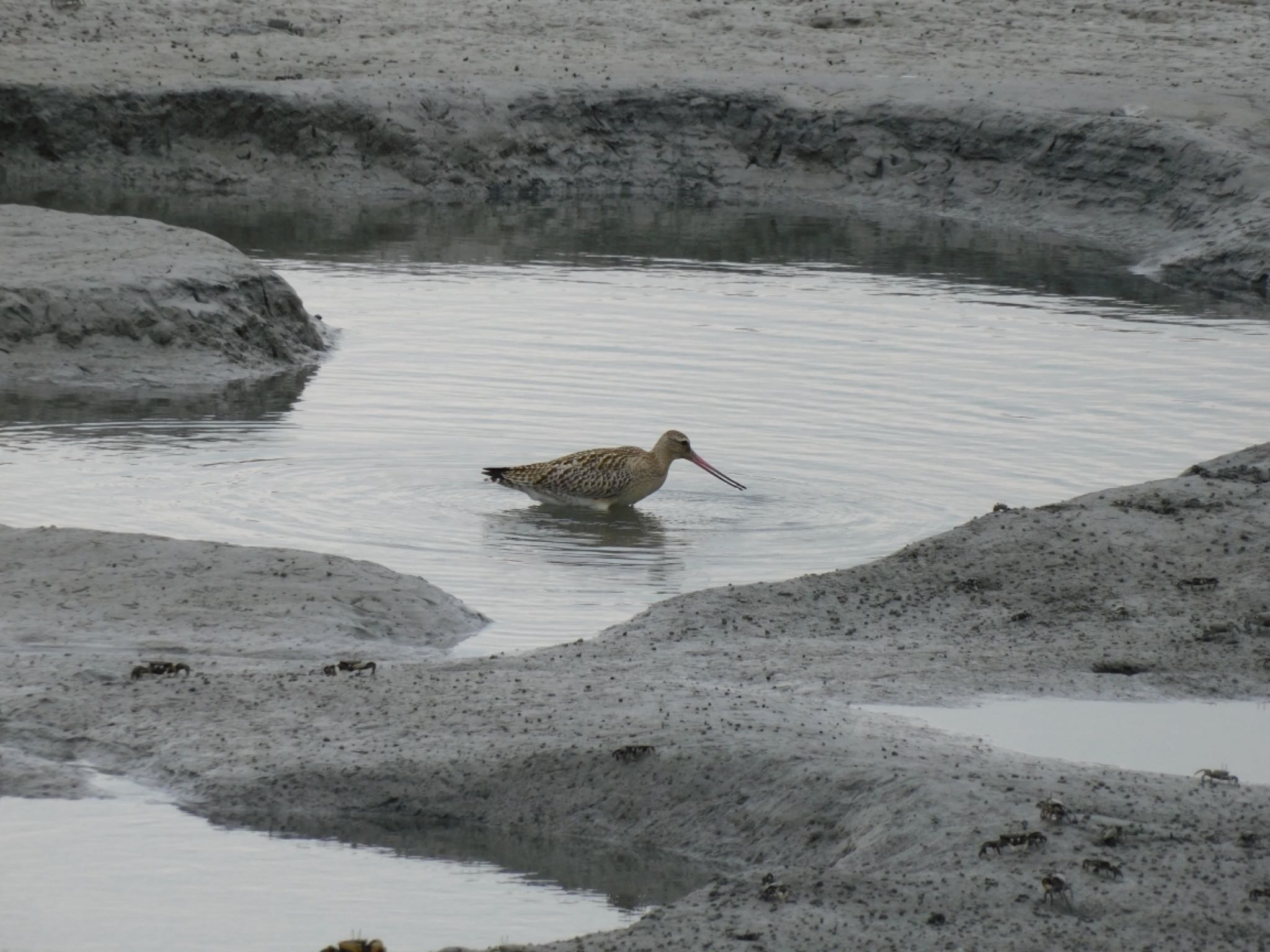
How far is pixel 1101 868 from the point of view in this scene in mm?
5090

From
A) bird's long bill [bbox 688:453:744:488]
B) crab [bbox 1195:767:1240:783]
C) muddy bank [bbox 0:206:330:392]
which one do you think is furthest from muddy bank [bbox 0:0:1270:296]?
crab [bbox 1195:767:1240:783]

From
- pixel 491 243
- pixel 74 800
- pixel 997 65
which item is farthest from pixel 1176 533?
pixel 997 65

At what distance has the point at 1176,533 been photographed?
849 centimetres

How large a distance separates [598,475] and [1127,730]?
4.14 meters

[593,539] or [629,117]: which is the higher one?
[629,117]

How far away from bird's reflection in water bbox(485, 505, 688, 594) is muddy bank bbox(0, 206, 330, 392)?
359cm

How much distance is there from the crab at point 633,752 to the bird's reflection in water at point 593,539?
2800 millimetres

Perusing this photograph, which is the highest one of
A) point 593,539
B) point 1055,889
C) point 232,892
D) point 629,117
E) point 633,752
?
point 629,117

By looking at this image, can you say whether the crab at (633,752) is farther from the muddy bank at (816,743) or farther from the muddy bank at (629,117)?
the muddy bank at (629,117)

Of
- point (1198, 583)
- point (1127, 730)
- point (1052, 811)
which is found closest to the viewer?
point (1052, 811)

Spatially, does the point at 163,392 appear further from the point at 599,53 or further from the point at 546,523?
the point at 599,53

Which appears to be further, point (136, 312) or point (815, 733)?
point (136, 312)

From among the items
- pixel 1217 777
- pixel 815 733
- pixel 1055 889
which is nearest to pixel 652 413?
pixel 815 733

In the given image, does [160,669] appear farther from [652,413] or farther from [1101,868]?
[652,413]
